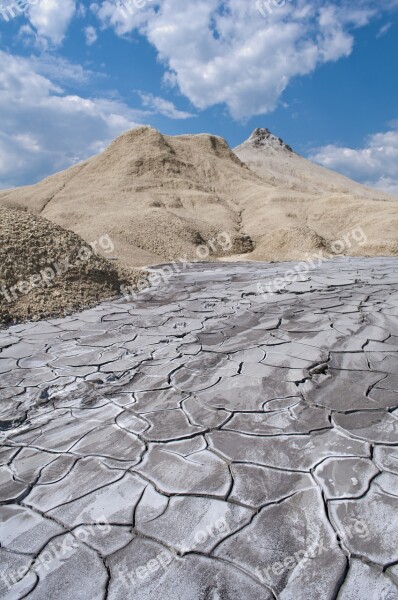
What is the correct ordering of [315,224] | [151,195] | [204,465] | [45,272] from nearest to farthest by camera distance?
[204,465] < [45,272] < [315,224] < [151,195]

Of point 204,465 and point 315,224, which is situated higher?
point 315,224

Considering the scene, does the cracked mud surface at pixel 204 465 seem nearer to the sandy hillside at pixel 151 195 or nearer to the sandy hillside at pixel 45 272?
the sandy hillside at pixel 45 272

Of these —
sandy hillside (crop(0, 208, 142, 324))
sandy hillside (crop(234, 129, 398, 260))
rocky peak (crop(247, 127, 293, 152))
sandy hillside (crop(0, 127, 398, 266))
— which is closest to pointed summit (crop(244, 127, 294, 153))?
rocky peak (crop(247, 127, 293, 152))

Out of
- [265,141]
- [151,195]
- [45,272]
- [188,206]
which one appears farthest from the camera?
[265,141]

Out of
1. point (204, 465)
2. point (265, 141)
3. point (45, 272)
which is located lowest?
point (204, 465)

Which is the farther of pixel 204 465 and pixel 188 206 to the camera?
pixel 188 206

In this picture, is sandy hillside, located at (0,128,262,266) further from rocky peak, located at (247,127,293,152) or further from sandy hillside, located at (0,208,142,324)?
rocky peak, located at (247,127,293,152)

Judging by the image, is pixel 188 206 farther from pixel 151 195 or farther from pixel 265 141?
pixel 265 141

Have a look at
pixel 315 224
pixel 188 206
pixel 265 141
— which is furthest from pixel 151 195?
pixel 265 141
